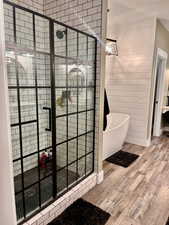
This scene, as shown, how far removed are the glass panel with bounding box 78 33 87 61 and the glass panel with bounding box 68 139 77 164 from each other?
1.07 metres

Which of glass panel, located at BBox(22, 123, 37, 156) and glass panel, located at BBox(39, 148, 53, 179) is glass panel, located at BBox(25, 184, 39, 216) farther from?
glass panel, located at BBox(22, 123, 37, 156)

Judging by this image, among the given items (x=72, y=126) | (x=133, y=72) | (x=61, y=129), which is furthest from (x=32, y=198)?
(x=133, y=72)

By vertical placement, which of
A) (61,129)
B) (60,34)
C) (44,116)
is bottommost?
(61,129)

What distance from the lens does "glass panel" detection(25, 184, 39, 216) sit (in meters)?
1.59

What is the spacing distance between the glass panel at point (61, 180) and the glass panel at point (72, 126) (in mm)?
449

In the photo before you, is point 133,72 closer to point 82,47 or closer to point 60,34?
point 82,47

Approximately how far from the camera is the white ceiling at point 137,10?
8.51ft

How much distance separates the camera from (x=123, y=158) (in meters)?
3.02

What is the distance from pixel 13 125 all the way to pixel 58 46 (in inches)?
39.6

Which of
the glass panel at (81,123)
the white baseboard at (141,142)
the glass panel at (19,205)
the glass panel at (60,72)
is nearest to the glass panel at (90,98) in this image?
the glass panel at (81,123)

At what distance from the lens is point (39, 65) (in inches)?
74.0

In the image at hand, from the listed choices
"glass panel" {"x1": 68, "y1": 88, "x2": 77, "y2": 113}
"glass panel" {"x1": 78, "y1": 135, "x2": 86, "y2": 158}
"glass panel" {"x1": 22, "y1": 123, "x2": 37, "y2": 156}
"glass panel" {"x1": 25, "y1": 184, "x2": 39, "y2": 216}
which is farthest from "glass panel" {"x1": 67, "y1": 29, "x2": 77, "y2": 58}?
"glass panel" {"x1": 25, "y1": 184, "x2": 39, "y2": 216}

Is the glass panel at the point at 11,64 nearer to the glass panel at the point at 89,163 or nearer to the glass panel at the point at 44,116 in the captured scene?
the glass panel at the point at 44,116

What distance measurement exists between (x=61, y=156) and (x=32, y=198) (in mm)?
531
